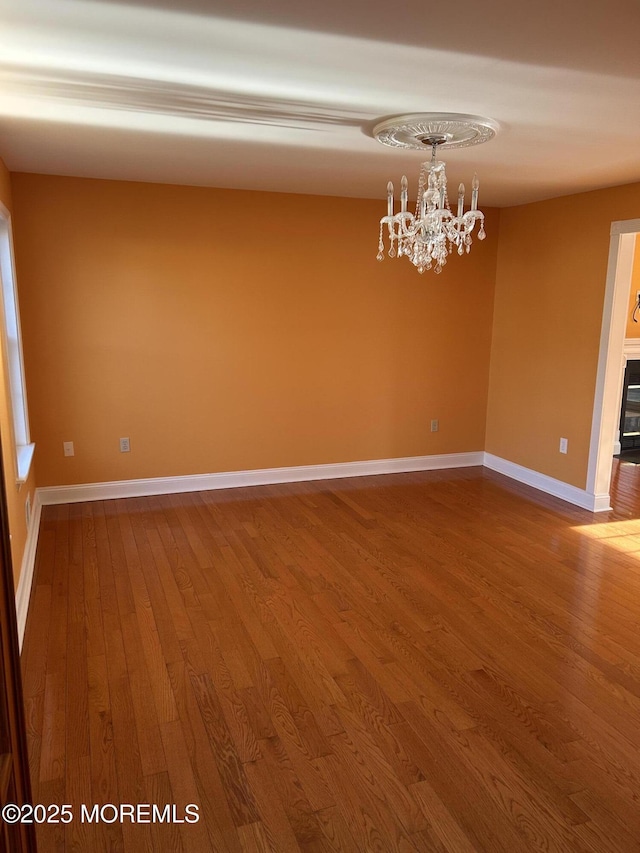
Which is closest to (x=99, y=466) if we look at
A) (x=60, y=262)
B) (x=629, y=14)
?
(x=60, y=262)

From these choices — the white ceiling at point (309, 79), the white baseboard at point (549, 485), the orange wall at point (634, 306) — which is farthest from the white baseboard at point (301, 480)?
the white ceiling at point (309, 79)

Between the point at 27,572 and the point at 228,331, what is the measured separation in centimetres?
232

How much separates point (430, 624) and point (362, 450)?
256 centimetres

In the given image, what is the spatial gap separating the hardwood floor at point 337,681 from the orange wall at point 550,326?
890 millimetres

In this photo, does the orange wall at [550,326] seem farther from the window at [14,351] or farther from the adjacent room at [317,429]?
the window at [14,351]

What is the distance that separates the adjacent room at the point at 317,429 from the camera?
1.94m

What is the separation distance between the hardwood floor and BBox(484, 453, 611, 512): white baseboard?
315mm

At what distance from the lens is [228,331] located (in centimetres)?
493

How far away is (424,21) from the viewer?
1.75m

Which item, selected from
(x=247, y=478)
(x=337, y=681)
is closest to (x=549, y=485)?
(x=247, y=478)

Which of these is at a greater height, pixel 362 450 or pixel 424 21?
pixel 424 21

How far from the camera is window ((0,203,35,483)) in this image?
3.87m

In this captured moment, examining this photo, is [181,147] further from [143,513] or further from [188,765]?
[188,765]

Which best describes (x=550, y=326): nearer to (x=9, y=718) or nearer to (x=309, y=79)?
(x=309, y=79)
